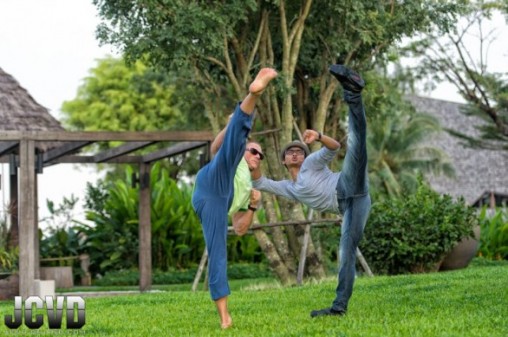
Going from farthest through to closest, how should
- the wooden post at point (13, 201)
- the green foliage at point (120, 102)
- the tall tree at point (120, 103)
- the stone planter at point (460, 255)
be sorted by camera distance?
the green foliage at point (120, 102) → the tall tree at point (120, 103) → the wooden post at point (13, 201) → the stone planter at point (460, 255)

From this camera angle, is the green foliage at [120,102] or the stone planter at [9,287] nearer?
the stone planter at [9,287]

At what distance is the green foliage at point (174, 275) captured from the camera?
23250mm

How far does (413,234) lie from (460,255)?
4.21 feet

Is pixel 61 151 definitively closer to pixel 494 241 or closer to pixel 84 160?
pixel 84 160

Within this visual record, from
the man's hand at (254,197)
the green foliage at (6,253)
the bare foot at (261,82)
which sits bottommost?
the green foliage at (6,253)

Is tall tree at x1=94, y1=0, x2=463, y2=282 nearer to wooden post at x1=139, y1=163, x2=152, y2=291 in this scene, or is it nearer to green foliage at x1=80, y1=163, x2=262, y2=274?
wooden post at x1=139, y1=163, x2=152, y2=291

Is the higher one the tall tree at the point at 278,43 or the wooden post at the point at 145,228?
the tall tree at the point at 278,43

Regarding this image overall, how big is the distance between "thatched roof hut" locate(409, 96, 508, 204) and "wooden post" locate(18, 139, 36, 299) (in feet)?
134

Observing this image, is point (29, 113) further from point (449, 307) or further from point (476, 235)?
point (449, 307)

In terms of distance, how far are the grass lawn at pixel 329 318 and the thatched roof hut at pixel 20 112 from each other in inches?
217

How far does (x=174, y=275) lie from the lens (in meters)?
23.5

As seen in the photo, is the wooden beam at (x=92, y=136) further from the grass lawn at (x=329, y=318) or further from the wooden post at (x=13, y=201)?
the grass lawn at (x=329, y=318)

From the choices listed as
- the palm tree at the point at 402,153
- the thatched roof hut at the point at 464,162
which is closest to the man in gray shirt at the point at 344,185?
the palm tree at the point at 402,153

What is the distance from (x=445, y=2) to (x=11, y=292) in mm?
8889
